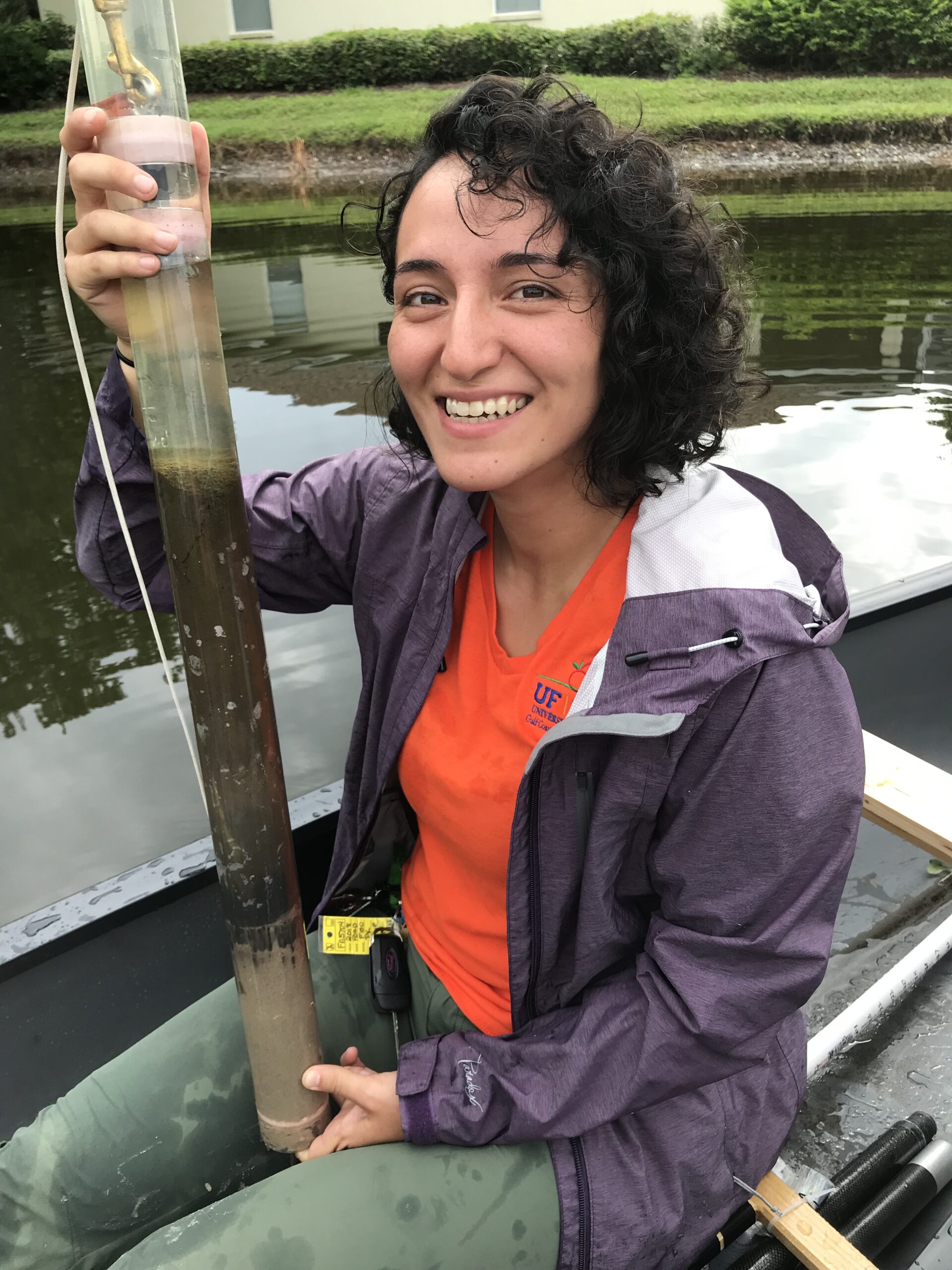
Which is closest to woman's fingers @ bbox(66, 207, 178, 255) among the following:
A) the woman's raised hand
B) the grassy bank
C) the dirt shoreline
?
the woman's raised hand

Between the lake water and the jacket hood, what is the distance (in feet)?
1.12

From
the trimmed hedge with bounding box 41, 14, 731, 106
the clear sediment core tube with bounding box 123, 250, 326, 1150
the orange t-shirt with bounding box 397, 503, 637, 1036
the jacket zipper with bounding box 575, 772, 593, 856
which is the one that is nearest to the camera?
the clear sediment core tube with bounding box 123, 250, 326, 1150

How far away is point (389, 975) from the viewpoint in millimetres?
1490

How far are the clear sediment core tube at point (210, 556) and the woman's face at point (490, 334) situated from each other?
31 cm

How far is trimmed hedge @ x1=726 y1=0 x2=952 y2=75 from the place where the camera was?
68.4 ft

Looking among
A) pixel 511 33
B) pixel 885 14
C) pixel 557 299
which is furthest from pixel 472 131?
pixel 885 14

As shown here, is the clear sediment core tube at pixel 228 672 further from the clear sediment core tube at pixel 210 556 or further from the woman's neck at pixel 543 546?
the woman's neck at pixel 543 546

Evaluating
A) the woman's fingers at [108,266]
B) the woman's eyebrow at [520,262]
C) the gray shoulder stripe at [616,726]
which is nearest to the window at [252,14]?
the woman's eyebrow at [520,262]

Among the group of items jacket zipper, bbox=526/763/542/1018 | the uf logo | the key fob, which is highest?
the uf logo

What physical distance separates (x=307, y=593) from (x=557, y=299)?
26.8 inches

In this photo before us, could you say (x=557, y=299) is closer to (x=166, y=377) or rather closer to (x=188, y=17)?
(x=166, y=377)

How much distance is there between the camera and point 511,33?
20.6 meters

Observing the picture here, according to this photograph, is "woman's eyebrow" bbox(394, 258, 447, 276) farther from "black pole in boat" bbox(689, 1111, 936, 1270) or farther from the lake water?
"black pole in boat" bbox(689, 1111, 936, 1270)

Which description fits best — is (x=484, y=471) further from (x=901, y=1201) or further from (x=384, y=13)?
(x=384, y=13)
